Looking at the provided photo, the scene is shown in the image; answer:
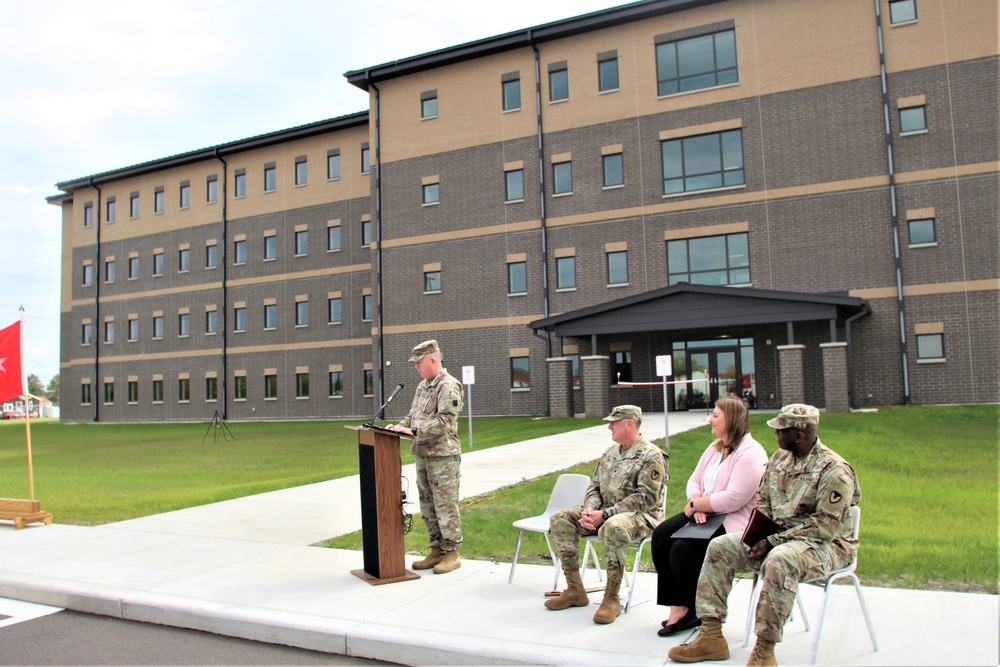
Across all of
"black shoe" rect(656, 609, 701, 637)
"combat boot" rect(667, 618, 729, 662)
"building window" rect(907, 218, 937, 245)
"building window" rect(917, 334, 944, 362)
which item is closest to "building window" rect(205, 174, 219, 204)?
"building window" rect(907, 218, 937, 245)

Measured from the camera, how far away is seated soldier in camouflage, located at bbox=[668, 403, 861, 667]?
14.7 ft

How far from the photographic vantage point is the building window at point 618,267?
98.5 feet

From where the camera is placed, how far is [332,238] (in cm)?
4003

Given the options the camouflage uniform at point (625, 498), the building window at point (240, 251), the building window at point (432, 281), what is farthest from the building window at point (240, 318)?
the camouflage uniform at point (625, 498)

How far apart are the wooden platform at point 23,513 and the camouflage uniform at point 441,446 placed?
608cm

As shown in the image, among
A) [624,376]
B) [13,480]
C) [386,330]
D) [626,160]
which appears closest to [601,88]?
[626,160]

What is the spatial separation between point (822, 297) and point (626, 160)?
383 inches

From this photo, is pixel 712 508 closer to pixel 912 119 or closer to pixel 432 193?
pixel 912 119

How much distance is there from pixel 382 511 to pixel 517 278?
Answer: 2555 centimetres

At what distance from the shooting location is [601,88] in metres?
30.8

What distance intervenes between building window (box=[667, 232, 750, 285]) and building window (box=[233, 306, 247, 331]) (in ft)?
80.2

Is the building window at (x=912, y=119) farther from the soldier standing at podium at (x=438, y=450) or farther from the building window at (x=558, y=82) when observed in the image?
the soldier standing at podium at (x=438, y=450)

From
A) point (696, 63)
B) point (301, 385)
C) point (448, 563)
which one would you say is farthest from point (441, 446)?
point (301, 385)

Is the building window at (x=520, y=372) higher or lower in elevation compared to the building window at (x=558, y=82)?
lower
